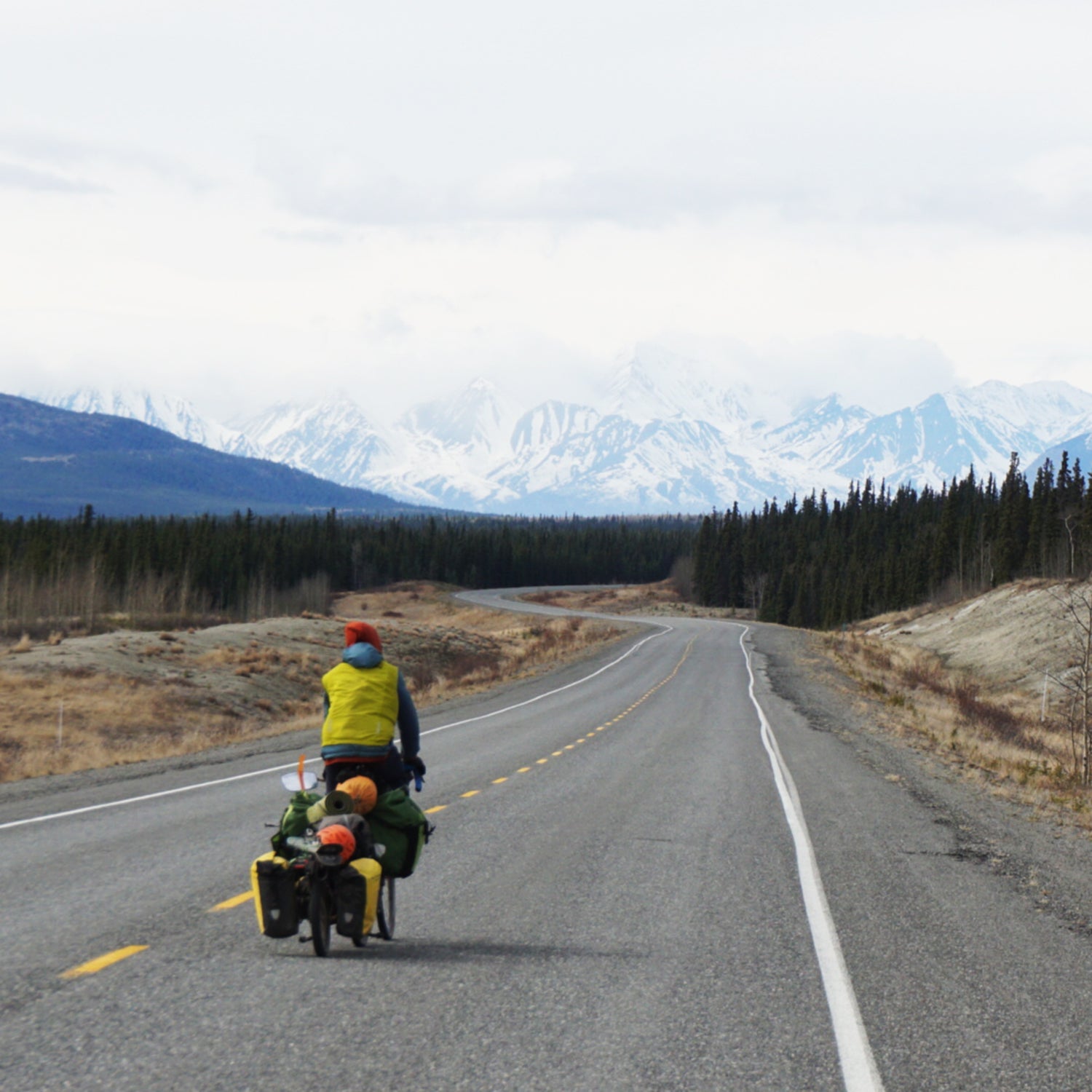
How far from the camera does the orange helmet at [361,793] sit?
637 centimetres

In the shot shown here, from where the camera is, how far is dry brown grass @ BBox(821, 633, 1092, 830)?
15363 millimetres

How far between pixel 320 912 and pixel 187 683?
29186mm

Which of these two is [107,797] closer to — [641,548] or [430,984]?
[430,984]

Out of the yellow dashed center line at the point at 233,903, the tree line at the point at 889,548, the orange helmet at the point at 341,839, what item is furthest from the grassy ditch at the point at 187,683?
the tree line at the point at 889,548

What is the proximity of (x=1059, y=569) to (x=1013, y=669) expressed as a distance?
144ft

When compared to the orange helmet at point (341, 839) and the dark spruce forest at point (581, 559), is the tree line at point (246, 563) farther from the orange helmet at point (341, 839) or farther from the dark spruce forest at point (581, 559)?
the orange helmet at point (341, 839)

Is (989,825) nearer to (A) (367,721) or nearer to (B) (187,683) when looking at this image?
(A) (367,721)

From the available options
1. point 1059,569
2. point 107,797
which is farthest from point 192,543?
point 107,797

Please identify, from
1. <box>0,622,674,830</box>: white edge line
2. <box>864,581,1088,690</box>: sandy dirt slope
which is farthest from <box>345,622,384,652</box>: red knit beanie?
<box>864,581,1088,690</box>: sandy dirt slope

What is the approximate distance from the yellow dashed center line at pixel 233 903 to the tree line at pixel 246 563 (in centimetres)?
5483

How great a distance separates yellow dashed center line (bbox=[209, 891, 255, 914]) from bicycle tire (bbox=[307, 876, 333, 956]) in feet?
4.38

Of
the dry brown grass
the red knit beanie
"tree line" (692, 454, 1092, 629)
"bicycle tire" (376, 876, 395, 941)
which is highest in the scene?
"tree line" (692, 454, 1092, 629)

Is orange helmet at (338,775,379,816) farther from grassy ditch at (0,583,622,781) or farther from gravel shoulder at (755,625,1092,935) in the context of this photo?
grassy ditch at (0,583,622,781)

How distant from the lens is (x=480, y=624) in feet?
282
